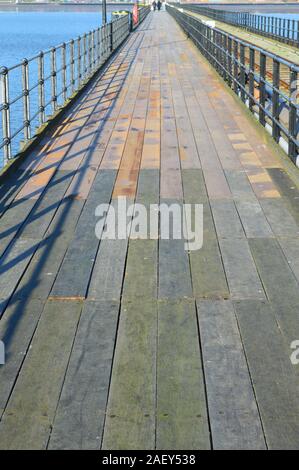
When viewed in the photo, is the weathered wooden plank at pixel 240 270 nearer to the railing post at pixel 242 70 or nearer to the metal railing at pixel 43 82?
the metal railing at pixel 43 82

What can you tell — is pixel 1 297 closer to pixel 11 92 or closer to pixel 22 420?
pixel 22 420

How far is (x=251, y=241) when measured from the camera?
21.6 ft

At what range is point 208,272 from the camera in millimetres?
5836

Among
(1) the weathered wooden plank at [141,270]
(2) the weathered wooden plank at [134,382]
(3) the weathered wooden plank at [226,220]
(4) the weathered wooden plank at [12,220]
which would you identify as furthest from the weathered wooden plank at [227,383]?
(4) the weathered wooden plank at [12,220]

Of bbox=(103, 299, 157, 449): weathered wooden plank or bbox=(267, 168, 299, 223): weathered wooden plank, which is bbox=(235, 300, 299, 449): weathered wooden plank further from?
bbox=(267, 168, 299, 223): weathered wooden plank

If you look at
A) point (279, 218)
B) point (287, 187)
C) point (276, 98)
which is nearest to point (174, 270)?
point (279, 218)

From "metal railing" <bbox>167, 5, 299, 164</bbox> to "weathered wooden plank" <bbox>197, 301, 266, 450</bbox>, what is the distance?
14.2 feet

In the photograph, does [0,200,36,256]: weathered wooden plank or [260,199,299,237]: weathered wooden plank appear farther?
[260,199,299,237]: weathered wooden plank

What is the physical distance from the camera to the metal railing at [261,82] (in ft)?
31.1

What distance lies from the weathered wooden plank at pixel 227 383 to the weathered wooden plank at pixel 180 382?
5 centimetres

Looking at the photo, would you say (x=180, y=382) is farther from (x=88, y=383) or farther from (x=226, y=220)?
(x=226, y=220)

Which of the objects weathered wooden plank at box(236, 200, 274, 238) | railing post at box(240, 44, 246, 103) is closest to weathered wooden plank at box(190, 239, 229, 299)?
weathered wooden plank at box(236, 200, 274, 238)

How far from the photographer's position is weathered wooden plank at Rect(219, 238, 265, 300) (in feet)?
17.8
